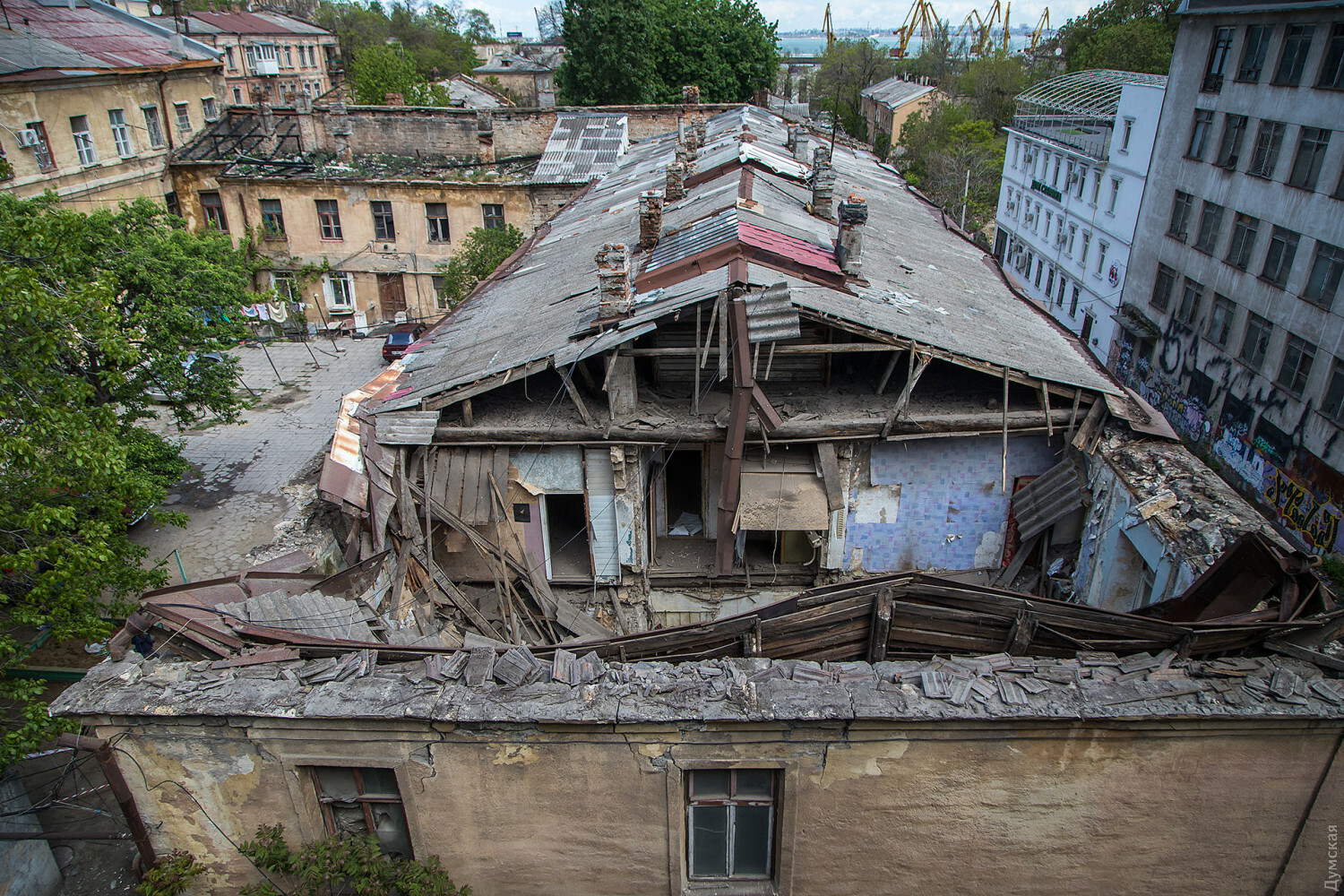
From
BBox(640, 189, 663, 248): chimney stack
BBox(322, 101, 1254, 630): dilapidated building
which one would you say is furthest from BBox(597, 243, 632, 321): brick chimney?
BBox(640, 189, 663, 248): chimney stack

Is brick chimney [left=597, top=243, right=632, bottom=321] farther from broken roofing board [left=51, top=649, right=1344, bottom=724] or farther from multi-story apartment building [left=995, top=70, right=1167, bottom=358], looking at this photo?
multi-story apartment building [left=995, top=70, right=1167, bottom=358]

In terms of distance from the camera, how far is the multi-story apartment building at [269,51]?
5059 centimetres

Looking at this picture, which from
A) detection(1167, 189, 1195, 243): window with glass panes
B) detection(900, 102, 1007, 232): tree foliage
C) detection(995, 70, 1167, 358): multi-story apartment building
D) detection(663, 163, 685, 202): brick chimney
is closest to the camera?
detection(663, 163, 685, 202): brick chimney

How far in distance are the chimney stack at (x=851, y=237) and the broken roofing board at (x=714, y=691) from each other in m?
7.05

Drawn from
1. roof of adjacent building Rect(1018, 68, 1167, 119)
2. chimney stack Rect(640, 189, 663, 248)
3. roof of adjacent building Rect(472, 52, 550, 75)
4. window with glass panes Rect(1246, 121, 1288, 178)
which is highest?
roof of adjacent building Rect(472, 52, 550, 75)

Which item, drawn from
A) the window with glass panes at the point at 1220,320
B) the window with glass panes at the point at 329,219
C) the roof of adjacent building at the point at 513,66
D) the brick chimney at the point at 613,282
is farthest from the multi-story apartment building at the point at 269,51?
the window with glass panes at the point at 1220,320

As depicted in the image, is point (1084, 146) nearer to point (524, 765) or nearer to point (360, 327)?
point (360, 327)

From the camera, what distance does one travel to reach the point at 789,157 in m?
20.3

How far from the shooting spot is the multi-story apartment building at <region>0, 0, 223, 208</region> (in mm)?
23781

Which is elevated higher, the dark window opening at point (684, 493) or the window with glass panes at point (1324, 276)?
the window with glass panes at point (1324, 276)

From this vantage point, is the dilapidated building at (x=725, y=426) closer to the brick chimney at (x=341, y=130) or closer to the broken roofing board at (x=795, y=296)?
the broken roofing board at (x=795, y=296)

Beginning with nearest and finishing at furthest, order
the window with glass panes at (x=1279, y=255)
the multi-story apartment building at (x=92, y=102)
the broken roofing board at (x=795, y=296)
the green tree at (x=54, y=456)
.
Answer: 1. the green tree at (x=54, y=456)
2. the broken roofing board at (x=795, y=296)
3. the window with glass panes at (x=1279, y=255)
4. the multi-story apartment building at (x=92, y=102)

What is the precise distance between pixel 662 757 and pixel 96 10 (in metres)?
42.7

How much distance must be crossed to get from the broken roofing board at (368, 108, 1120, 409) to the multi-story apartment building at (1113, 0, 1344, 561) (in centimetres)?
866
